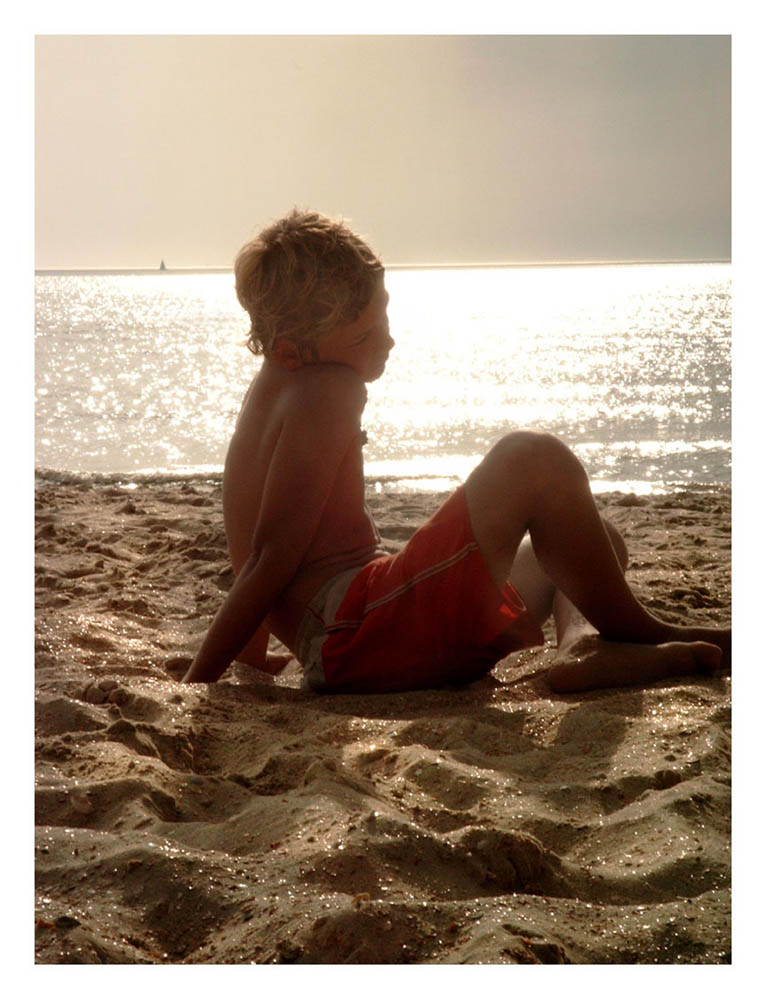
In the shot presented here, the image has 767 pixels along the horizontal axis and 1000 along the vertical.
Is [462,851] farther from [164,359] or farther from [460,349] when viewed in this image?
[460,349]

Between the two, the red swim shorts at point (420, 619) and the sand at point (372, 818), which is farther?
the red swim shorts at point (420, 619)

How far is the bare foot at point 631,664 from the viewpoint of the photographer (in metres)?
2.55

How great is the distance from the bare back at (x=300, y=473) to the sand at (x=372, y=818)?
337 millimetres

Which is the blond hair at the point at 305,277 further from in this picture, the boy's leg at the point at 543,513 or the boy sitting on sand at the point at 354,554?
the boy's leg at the point at 543,513

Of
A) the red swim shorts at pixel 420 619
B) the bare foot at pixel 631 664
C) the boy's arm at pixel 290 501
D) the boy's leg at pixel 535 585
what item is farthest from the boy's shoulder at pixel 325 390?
the bare foot at pixel 631 664

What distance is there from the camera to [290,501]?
254 cm

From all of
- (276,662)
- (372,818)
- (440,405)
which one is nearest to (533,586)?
(276,662)

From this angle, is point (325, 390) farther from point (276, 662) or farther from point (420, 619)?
point (276, 662)

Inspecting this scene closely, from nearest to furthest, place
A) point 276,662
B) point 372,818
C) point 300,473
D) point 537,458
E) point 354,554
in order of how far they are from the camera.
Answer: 1. point 372,818
2. point 537,458
3. point 300,473
4. point 354,554
5. point 276,662

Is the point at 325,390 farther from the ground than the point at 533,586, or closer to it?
farther from the ground

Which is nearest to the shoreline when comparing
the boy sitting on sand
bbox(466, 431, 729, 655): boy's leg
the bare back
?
the bare back

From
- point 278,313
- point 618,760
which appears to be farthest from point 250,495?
point 618,760

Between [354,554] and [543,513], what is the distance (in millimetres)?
562

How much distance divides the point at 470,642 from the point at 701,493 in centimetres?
438
